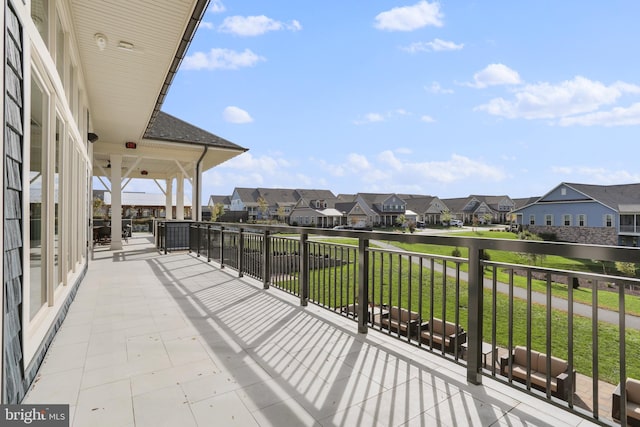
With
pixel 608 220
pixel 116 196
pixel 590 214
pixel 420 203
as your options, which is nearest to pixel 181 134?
pixel 116 196

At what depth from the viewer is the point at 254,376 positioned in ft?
7.72

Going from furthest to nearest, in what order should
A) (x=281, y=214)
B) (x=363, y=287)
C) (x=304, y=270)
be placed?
1. (x=281, y=214)
2. (x=304, y=270)
3. (x=363, y=287)

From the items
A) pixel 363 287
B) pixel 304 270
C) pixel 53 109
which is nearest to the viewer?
pixel 53 109

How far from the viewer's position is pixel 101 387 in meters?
2.21

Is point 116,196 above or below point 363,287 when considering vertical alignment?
above

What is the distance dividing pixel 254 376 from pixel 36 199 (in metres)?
2.12

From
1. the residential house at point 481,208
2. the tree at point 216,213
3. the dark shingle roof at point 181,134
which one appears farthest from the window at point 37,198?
the residential house at point 481,208

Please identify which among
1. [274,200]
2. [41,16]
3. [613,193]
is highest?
[274,200]

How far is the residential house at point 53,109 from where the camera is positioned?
1754 millimetres

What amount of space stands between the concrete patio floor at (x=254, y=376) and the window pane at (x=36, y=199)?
0.55 meters

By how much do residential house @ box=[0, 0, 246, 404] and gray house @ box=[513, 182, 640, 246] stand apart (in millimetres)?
35548

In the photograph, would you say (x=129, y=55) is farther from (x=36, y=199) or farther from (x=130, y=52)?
(x=36, y=199)

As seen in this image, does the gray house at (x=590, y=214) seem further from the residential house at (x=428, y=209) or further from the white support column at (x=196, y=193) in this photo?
the white support column at (x=196, y=193)

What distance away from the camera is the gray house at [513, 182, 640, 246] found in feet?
95.9
